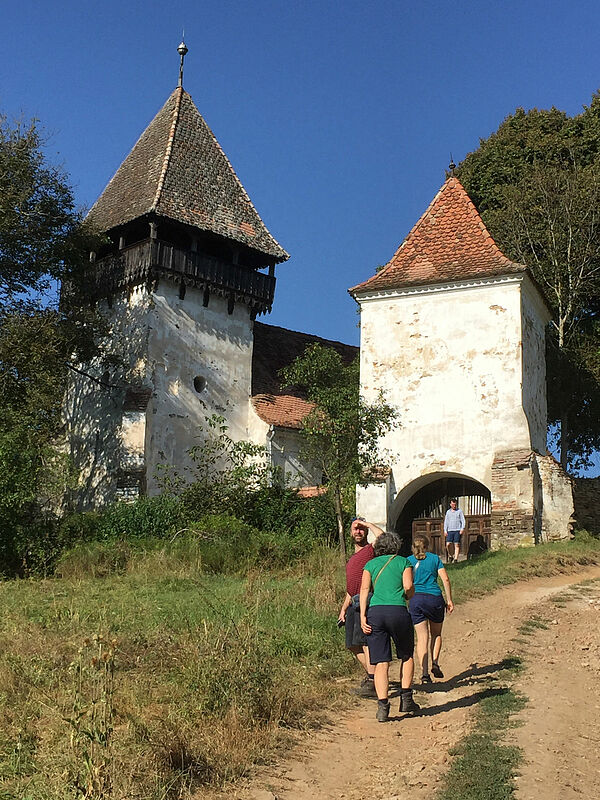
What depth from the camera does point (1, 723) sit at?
6965 millimetres

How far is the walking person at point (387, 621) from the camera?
7.41 meters

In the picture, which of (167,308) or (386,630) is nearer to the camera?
(386,630)

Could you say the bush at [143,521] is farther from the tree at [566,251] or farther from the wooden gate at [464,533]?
the tree at [566,251]

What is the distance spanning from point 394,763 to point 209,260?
20235 millimetres

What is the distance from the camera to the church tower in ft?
77.2

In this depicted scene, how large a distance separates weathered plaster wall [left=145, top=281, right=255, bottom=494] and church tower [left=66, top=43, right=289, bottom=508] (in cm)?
3

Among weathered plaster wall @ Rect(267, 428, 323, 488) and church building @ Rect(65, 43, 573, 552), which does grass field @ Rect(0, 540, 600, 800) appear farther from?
weathered plaster wall @ Rect(267, 428, 323, 488)

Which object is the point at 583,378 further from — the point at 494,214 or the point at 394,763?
the point at 394,763

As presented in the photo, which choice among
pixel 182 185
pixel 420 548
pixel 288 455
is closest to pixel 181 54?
pixel 182 185

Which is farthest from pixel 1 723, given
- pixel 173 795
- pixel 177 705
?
pixel 173 795

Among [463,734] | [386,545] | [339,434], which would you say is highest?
[339,434]

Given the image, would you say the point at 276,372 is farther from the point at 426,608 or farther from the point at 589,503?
the point at 426,608

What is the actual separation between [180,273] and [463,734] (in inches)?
753

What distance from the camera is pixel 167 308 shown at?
2436cm
